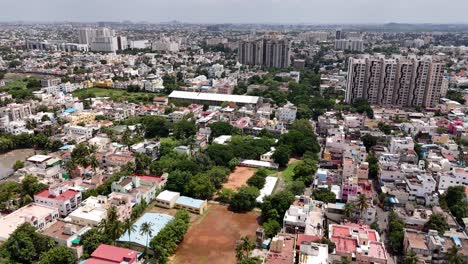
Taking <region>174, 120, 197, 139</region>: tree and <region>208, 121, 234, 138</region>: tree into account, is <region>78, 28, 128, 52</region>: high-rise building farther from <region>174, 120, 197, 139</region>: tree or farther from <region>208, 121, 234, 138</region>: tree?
<region>208, 121, 234, 138</region>: tree

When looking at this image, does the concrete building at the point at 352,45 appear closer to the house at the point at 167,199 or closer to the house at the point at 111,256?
the house at the point at 167,199

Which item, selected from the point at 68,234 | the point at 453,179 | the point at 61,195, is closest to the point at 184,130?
the point at 61,195

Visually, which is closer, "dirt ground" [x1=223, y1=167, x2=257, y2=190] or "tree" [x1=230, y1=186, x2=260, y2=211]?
"tree" [x1=230, y1=186, x2=260, y2=211]

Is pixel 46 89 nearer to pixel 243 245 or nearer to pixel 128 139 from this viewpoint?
pixel 128 139

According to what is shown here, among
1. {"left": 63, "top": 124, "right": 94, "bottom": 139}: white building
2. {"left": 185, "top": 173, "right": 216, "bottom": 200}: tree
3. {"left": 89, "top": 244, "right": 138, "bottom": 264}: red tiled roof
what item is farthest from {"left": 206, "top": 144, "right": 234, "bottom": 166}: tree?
{"left": 89, "top": 244, "right": 138, "bottom": 264}: red tiled roof

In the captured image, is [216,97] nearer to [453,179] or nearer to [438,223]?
[453,179]

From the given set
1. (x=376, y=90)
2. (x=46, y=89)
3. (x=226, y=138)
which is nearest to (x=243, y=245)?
(x=226, y=138)
